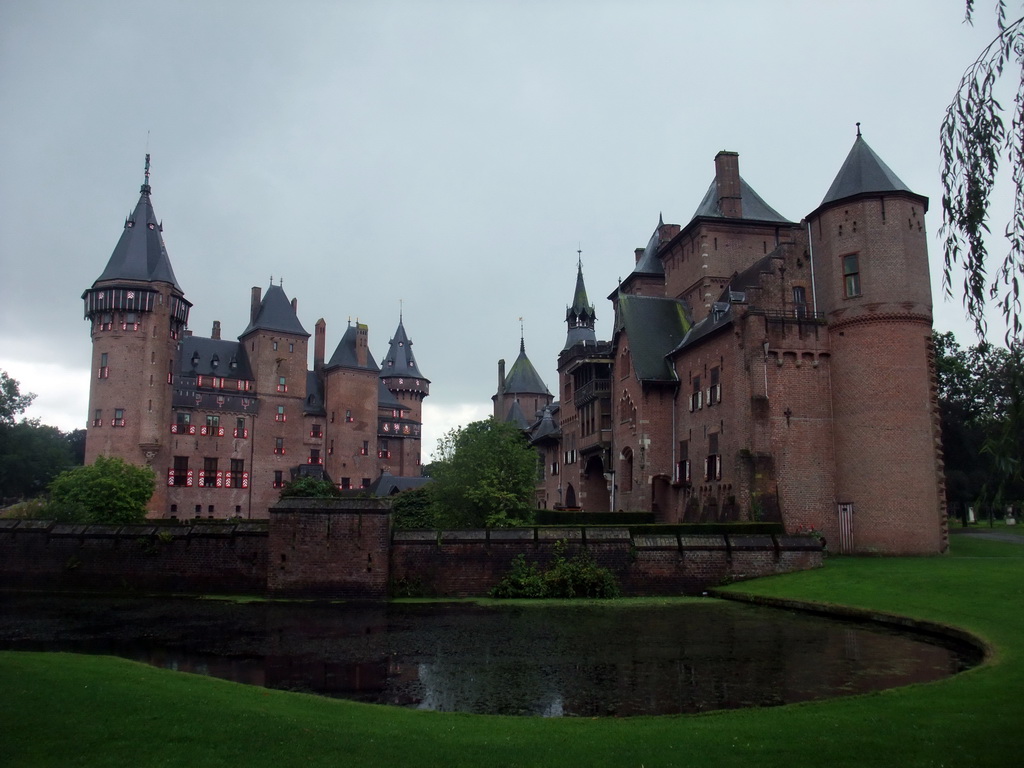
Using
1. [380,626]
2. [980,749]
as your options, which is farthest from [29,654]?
[980,749]

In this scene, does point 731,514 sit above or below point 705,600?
above

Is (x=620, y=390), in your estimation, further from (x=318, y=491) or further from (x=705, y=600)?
(x=318, y=491)

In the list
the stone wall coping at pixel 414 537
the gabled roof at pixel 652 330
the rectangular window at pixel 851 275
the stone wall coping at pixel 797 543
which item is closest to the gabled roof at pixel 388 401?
the gabled roof at pixel 652 330

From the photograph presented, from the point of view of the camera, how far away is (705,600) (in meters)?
21.5

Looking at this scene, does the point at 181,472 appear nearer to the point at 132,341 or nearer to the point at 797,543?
the point at 132,341

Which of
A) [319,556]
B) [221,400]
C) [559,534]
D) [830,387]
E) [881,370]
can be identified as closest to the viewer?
[319,556]

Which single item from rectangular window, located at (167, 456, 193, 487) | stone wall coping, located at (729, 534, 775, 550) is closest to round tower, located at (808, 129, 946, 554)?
stone wall coping, located at (729, 534, 775, 550)

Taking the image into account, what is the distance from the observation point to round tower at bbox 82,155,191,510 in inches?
2581

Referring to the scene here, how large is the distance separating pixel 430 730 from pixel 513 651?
5.84 m

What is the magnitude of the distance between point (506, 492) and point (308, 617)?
57.9ft

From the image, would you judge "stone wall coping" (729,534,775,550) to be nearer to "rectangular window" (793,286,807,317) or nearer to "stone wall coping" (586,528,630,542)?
"stone wall coping" (586,528,630,542)

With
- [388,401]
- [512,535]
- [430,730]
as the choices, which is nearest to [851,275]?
[512,535]

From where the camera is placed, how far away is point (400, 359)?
108625mm

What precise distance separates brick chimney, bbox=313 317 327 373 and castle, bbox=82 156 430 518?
0.13 meters
